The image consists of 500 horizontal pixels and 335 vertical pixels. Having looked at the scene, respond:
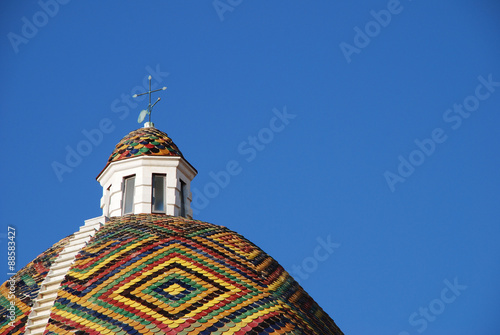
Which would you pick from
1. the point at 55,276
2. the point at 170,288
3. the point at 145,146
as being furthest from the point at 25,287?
the point at 145,146

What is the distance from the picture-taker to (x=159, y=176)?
14422mm

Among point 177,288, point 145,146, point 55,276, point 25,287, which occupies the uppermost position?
point 145,146

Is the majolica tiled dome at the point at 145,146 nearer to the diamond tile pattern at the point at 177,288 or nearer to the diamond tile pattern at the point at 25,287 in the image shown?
the diamond tile pattern at the point at 177,288

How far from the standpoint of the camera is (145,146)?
14.5m

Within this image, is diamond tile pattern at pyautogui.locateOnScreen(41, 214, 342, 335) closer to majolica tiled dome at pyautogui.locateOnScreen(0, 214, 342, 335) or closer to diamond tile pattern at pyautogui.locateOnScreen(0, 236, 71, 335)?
majolica tiled dome at pyautogui.locateOnScreen(0, 214, 342, 335)

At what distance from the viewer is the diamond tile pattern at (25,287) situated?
11062mm

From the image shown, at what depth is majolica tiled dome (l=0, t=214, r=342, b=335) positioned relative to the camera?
10.4 meters

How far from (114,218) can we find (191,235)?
1551 millimetres

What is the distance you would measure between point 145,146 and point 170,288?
4.05 metres

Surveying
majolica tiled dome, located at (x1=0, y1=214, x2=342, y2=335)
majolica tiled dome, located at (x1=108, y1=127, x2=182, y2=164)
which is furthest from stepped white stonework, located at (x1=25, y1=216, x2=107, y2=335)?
majolica tiled dome, located at (x1=108, y1=127, x2=182, y2=164)

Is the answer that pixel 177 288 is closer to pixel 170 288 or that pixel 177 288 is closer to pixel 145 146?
pixel 170 288

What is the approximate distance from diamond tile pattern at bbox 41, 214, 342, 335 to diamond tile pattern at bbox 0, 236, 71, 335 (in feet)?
1.60

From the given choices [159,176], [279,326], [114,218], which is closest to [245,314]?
[279,326]

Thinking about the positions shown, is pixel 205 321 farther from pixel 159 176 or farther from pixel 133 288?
pixel 159 176
